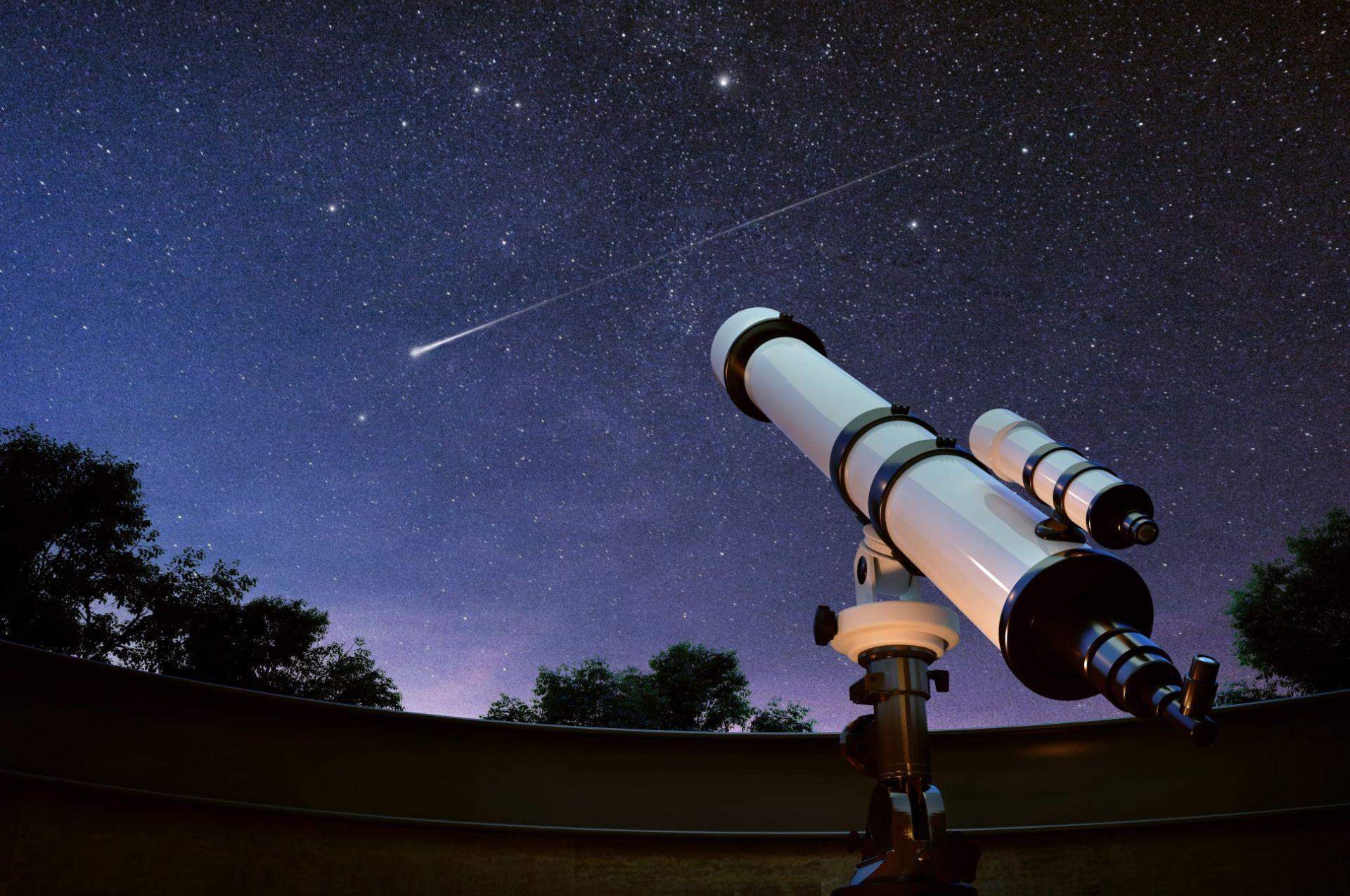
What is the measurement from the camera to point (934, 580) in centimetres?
235

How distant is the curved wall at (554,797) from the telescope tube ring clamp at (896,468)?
6182mm

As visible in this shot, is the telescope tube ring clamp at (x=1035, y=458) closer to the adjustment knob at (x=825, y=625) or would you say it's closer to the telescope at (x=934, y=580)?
the telescope at (x=934, y=580)

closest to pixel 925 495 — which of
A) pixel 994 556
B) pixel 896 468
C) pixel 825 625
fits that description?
pixel 896 468

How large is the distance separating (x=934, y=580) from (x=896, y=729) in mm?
550

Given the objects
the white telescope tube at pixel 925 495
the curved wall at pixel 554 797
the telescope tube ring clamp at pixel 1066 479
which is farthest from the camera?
the curved wall at pixel 554 797

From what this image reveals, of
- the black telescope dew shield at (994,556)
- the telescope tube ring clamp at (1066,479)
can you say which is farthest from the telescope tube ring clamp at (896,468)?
the telescope tube ring clamp at (1066,479)

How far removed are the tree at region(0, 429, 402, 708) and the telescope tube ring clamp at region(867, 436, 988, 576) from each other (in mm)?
14550

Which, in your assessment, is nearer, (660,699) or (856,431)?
(856,431)

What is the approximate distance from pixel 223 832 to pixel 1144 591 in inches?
297

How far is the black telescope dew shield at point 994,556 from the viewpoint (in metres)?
1.57

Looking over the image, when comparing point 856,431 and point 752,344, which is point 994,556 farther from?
point 752,344

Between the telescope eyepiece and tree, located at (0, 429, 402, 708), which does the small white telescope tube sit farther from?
tree, located at (0, 429, 402, 708)

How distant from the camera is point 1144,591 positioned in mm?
1779

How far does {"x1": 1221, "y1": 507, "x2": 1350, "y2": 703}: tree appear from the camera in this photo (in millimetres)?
14648
